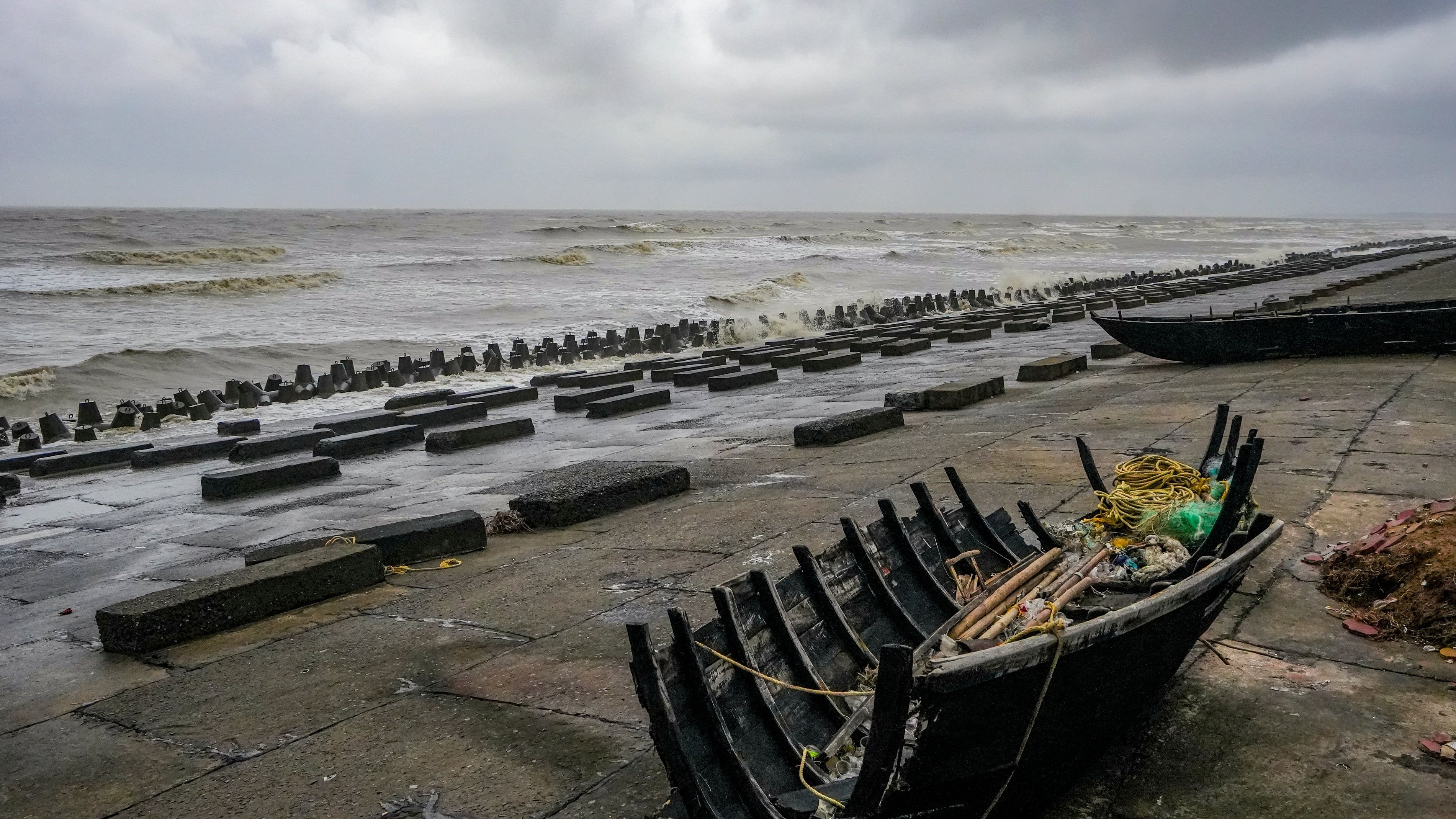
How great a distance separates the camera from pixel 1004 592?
3.88m

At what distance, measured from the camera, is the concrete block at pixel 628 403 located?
1359 cm

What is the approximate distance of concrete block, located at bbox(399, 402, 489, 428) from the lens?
13453 millimetres

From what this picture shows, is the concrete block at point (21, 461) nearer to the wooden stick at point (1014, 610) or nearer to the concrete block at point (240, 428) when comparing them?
A: the concrete block at point (240, 428)

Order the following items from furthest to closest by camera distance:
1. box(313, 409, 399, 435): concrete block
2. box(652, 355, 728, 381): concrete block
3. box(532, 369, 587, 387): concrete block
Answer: box(532, 369, 587, 387): concrete block → box(652, 355, 728, 381): concrete block → box(313, 409, 399, 435): concrete block

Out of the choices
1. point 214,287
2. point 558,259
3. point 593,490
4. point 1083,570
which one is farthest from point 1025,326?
point 558,259

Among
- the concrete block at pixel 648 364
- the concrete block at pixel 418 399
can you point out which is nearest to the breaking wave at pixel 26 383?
the concrete block at pixel 418 399

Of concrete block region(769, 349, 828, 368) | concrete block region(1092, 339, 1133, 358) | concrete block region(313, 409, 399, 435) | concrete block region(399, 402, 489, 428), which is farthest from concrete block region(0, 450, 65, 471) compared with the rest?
concrete block region(1092, 339, 1133, 358)

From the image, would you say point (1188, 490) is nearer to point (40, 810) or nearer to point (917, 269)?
point (40, 810)

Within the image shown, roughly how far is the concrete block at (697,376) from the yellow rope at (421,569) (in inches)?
392

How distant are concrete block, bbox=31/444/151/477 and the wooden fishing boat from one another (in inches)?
510

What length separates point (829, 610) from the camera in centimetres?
371

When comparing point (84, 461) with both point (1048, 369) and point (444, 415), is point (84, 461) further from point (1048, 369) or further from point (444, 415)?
point (1048, 369)

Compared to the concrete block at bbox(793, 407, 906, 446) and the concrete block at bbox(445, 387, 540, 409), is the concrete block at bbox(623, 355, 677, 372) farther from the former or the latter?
the concrete block at bbox(793, 407, 906, 446)

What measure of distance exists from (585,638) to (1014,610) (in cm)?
206
